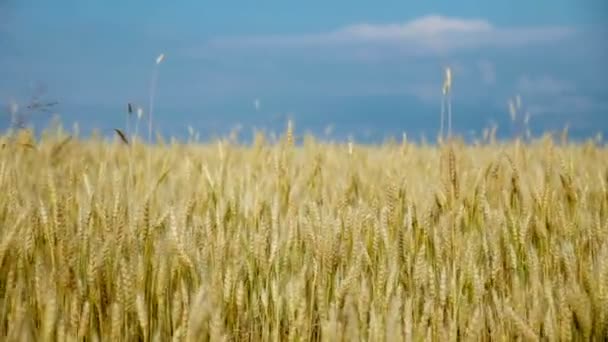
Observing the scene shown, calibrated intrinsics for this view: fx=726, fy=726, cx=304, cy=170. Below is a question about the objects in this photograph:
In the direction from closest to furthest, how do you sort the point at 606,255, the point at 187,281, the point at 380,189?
the point at 606,255 → the point at 187,281 → the point at 380,189

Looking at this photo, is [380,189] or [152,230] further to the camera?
[380,189]

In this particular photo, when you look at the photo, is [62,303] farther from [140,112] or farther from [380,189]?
[140,112]

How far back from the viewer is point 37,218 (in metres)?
1.71

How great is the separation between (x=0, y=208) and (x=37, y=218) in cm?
18

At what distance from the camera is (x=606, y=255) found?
1.42m

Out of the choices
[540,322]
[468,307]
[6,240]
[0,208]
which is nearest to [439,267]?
[468,307]

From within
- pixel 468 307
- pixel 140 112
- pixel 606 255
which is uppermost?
pixel 140 112

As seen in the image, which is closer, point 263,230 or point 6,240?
point 6,240

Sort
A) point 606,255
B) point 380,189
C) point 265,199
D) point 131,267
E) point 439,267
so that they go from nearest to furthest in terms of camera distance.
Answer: point 131,267 < point 606,255 < point 439,267 < point 265,199 < point 380,189

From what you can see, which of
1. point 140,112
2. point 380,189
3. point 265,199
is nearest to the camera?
point 265,199

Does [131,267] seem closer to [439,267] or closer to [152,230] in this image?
[152,230]

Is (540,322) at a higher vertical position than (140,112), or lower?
lower

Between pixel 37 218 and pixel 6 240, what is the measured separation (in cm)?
38

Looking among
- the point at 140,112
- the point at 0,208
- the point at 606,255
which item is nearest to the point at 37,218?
the point at 0,208
